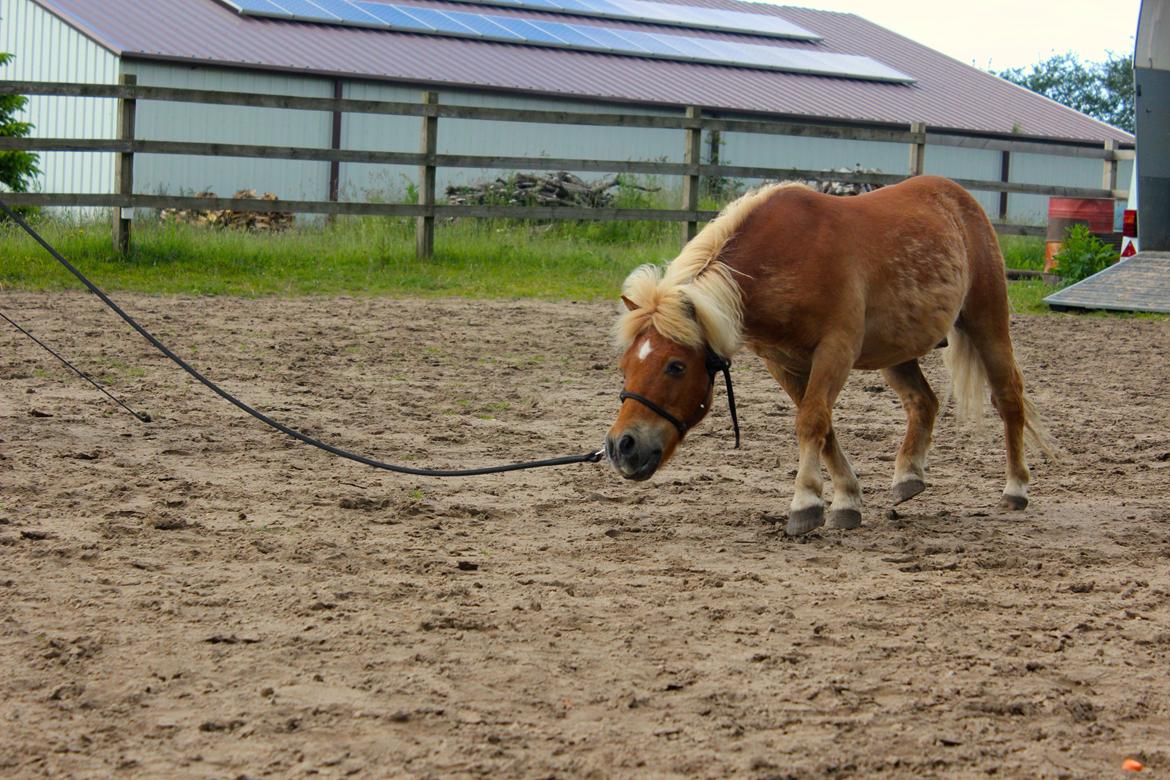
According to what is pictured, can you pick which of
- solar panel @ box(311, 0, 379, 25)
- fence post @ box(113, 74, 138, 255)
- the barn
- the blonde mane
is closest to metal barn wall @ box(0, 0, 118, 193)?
the barn

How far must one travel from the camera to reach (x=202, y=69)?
69.3 feet

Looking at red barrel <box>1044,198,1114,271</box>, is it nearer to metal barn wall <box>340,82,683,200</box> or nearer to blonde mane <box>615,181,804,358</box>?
metal barn wall <box>340,82,683,200</box>

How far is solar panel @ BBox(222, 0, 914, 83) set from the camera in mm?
24234

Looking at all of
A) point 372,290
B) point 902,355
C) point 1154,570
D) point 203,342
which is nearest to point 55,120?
point 372,290

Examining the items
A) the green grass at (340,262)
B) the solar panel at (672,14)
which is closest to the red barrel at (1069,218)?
the green grass at (340,262)

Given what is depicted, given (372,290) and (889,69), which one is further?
(889,69)

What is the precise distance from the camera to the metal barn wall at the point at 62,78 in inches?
807

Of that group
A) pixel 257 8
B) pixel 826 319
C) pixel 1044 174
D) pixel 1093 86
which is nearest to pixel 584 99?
pixel 257 8

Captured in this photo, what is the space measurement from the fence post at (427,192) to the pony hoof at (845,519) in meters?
9.41

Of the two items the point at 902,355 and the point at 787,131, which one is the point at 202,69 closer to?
the point at 787,131

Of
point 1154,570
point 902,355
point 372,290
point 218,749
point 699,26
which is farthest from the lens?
point 699,26

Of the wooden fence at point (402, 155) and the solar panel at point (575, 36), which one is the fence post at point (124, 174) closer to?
the wooden fence at point (402, 155)

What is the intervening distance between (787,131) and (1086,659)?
514 inches

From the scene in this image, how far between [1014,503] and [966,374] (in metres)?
0.78
